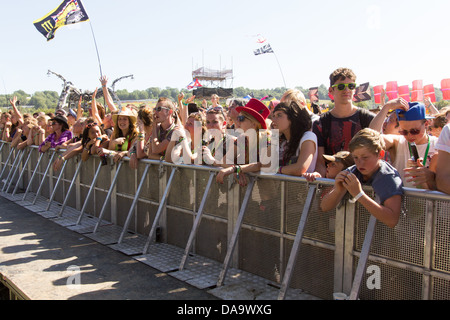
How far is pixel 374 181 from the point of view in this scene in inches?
142

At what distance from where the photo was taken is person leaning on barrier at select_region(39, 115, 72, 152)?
9766 mm

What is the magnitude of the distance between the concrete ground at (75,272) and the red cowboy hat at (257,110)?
6.87ft

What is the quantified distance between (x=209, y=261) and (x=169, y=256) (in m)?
0.63

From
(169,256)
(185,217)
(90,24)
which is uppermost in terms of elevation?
(90,24)

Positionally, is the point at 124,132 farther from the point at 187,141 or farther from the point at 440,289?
the point at 440,289

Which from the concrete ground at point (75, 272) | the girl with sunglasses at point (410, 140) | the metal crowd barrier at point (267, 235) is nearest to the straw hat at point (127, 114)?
the metal crowd barrier at point (267, 235)

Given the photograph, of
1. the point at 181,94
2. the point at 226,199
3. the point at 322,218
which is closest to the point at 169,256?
the point at 226,199

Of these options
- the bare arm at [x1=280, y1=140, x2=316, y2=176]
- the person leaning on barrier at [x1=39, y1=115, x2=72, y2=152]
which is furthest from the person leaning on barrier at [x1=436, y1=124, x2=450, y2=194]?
the person leaning on barrier at [x1=39, y1=115, x2=72, y2=152]

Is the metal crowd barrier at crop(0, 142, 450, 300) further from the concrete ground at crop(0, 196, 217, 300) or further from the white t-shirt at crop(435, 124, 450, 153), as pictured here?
the white t-shirt at crop(435, 124, 450, 153)

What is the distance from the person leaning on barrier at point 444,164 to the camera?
3.22 meters

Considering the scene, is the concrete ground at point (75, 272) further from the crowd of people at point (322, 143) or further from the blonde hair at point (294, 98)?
the blonde hair at point (294, 98)

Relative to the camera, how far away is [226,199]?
5.39 metres

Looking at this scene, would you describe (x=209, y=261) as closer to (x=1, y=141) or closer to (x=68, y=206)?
(x=68, y=206)

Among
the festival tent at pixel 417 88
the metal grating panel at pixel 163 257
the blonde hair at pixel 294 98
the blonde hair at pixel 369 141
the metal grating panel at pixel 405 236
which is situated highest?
the festival tent at pixel 417 88
